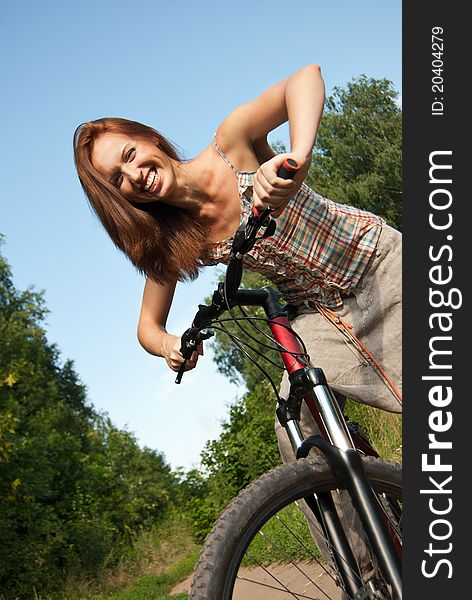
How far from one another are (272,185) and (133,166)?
0.83 meters

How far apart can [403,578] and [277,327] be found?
816 mm

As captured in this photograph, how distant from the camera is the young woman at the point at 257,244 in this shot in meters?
2.78

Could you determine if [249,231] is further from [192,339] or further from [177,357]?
[177,357]

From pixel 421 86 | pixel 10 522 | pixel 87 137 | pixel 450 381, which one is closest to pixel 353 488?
pixel 450 381

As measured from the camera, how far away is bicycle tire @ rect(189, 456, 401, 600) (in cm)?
186

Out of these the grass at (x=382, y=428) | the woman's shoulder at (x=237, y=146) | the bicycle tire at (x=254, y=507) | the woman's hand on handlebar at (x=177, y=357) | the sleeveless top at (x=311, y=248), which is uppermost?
the grass at (x=382, y=428)

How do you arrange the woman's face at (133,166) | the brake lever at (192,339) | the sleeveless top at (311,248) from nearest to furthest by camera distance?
the brake lever at (192,339)
the woman's face at (133,166)
the sleeveless top at (311,248)

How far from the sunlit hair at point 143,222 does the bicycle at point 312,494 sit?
0.57m

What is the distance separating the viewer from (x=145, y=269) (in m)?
2.96

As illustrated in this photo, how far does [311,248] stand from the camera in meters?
2.90

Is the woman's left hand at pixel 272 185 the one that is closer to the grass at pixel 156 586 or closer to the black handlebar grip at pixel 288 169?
the black handlebar grip at pixel 288 169

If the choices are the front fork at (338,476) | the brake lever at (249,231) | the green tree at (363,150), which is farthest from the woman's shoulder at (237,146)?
the green tree at (363,150)

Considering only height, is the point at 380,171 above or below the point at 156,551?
above

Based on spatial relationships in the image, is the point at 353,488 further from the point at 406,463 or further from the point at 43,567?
the point at 43,567
